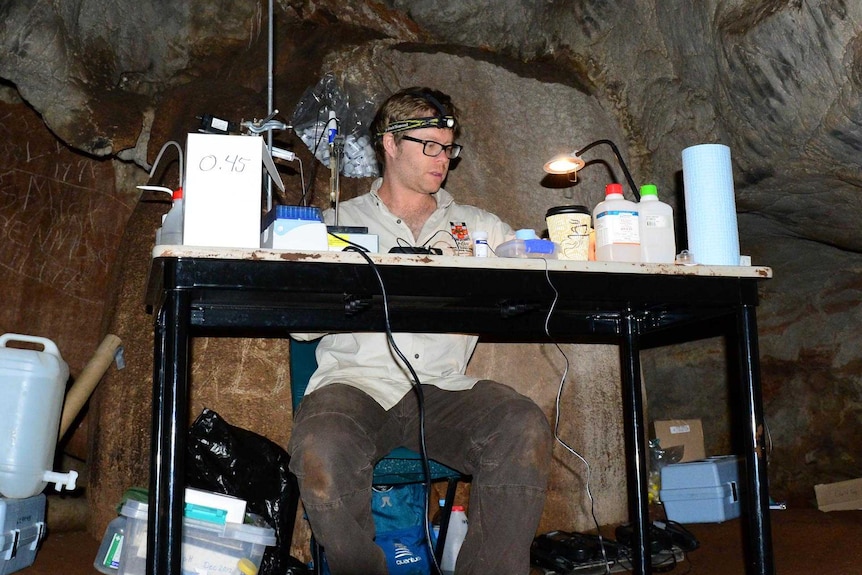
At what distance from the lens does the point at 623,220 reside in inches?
84.2

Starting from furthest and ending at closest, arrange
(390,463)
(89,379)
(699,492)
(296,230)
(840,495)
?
(840,495), (699,492), (89,379), (390,463), (296,230)

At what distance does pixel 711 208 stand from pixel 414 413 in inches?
42.1

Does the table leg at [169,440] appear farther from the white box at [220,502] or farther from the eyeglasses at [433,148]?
the eyeglasses at [433,148]

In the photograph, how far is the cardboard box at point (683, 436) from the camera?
13.0ft

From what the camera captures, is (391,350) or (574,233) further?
(391,350)

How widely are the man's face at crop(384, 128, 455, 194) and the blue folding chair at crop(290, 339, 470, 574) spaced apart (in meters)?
0.68

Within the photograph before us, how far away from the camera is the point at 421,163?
9.30 ft

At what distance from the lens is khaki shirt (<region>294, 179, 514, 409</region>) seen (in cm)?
249

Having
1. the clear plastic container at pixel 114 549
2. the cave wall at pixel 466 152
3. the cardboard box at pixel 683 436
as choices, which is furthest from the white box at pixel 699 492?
the clear plastic container at pixel 114 549

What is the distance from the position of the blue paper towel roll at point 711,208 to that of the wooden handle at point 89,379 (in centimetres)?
241

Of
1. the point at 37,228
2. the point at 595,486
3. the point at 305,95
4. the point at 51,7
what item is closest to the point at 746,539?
the point at 595,486

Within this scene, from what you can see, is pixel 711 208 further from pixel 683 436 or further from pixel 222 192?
pixel 683 436

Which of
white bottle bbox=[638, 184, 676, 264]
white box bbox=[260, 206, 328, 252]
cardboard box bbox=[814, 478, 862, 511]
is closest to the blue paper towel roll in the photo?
white bottle bbox=[638, 184, 676, 264]

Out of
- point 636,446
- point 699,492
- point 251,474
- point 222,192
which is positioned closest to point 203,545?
point 251,474
